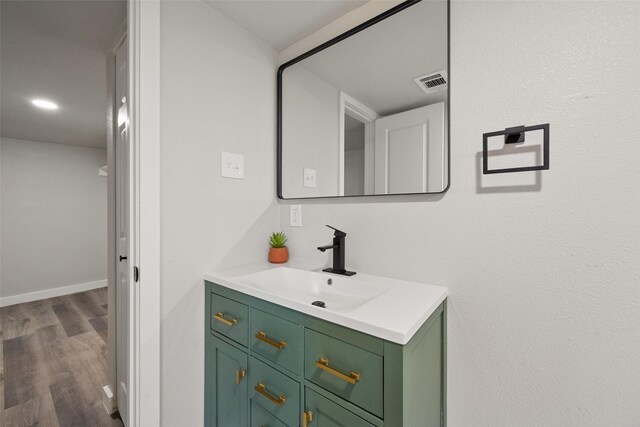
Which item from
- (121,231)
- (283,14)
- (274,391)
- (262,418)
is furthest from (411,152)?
(121,231)

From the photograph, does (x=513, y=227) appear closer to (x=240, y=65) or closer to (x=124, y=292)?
(x=240, y=65)

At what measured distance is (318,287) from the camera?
126 centimetres

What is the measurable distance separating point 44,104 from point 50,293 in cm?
298

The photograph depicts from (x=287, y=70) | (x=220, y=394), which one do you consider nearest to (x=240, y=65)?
(x=287, y=70)

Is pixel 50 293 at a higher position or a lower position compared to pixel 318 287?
lower

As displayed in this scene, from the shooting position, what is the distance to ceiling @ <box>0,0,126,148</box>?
1.37 m

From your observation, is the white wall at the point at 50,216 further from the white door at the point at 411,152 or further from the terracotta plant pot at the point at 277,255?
the white door at the point at 411,152

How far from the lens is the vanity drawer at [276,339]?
0.90 meters

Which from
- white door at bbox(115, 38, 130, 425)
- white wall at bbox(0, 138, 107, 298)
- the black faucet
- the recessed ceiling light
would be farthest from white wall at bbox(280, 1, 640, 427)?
white wall at bbox(0, 138, 107, 298)

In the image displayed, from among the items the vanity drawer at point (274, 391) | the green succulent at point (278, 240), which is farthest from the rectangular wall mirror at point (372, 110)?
the vanity drawer at point (274, 391)

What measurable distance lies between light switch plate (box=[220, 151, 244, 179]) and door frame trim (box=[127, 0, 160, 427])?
1.00ft

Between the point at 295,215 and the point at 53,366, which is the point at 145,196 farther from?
the point at 53,366

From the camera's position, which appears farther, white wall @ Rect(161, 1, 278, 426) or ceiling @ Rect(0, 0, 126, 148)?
ceiling @ Rect(0, 0, 126, 148)

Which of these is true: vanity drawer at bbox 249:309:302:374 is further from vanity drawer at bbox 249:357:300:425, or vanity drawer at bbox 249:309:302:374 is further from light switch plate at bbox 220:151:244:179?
light switch plate at bbox 220:151:244:179
